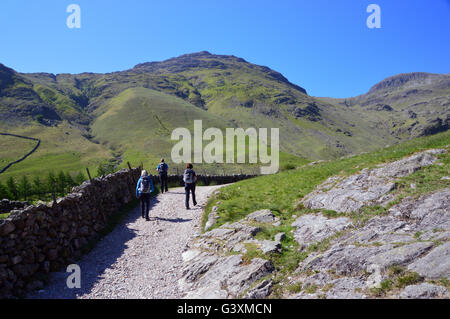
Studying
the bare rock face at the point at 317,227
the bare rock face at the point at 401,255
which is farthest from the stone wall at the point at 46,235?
the bare rock face at the point at 401,255

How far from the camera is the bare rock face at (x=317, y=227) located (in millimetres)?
10562

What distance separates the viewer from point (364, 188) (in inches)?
519

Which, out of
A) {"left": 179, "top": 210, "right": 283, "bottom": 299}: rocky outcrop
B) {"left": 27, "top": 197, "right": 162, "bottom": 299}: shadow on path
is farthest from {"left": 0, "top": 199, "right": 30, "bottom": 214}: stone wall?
{"left": 179, "top": 210, "right": 283, "bottom": 299}: rocky outcrop

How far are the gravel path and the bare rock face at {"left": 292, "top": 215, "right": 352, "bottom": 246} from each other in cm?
517

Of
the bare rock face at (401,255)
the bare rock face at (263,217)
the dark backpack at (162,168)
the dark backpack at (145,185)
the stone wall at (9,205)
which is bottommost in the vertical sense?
the stone wall at (9,205)

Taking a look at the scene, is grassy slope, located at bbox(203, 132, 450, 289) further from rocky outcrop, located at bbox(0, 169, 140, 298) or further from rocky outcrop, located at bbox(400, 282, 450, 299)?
rocky outcrop, located at bbox(0, 169, 140, 298)

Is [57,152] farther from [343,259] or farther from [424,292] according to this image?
[424,292]

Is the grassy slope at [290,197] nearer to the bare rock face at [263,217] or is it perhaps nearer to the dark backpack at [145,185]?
the bare rock face at [263,217]

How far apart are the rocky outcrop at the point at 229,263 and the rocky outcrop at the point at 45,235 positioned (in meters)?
5.46

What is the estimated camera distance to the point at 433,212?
30.0 feet

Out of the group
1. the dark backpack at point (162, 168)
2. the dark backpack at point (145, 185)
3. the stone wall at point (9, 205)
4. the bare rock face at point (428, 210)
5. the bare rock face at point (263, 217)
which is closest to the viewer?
the bare rock face at point (428, 210)

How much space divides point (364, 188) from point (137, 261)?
1123 centimetres
